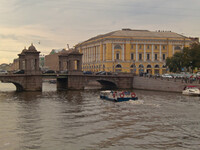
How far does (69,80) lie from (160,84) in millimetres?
19979

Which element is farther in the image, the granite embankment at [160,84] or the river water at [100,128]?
the granite embankment at [160,84]

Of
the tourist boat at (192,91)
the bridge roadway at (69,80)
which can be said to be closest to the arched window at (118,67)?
the bridge roadway at (69,80)

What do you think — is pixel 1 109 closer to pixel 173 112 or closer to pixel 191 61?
pixel 173 112

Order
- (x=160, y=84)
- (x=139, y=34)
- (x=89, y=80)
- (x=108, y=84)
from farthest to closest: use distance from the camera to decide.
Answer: (x=139, y=34) < (x=108, y=84) < (x=89, y=80) < (x=160, y=84)

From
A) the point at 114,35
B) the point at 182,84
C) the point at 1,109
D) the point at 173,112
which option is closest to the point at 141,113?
the point at 173,112

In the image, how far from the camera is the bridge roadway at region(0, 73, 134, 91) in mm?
68812

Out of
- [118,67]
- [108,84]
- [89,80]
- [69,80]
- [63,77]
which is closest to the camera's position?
[69,80]

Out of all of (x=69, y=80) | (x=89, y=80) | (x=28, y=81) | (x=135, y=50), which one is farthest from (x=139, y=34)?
(x=28, y=81)

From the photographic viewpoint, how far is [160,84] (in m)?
71.5

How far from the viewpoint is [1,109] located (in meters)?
40.5

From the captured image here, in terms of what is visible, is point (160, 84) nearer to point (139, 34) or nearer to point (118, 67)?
point (118, 67)

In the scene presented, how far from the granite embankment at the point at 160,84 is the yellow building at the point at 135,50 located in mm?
29993

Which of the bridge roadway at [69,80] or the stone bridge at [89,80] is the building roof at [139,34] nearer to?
the bridge roadway at [69,80]

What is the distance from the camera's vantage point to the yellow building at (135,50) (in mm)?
112688
